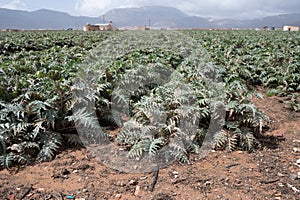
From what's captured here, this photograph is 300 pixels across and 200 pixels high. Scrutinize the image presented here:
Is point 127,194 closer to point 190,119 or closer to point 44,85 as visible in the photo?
point 190,119

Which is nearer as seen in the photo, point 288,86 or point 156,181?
point 156,181

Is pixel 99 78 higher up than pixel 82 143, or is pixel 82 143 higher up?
pixel 99 78

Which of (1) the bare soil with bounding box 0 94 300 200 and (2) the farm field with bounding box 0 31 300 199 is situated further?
(2) the farm field with bounding box 0 31 300 199

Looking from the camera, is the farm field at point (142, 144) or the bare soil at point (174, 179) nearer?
the bare soil at point (174, 179)

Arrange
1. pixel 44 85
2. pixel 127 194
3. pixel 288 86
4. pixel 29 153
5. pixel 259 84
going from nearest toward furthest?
pixel 127 194 → pixel 29 153 → pixel 44 85 → pixel 288 86 → pixel 259 84

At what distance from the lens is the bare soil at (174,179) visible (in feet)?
7.82

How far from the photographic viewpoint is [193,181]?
2.56 meters

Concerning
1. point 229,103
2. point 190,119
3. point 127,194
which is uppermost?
point 229,103

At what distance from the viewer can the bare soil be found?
93.9 inches

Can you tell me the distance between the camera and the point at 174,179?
2.61 meters

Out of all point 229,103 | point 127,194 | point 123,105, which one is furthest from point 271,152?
point 123,105

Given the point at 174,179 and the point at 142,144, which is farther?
the point at 142,144

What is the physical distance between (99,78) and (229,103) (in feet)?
7.31

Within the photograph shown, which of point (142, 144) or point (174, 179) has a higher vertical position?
point (142, 144)
